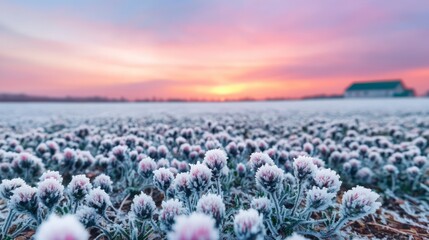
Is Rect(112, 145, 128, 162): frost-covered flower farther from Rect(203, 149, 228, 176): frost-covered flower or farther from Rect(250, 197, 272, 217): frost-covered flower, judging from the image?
Rect(250, 197, 272, 217): frost-covered flower

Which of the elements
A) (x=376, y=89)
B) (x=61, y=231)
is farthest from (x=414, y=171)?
(x=376, y=89)

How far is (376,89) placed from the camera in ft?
443

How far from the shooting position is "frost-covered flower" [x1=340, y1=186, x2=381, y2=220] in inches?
108

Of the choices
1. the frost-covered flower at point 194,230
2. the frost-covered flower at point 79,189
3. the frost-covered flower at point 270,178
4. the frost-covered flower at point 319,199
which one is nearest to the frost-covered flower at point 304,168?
the frost-covered flower at point 319,199

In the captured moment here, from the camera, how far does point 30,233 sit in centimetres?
386

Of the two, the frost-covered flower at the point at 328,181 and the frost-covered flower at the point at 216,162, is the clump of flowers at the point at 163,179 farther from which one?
the frost-covered flower at the point at 328,181

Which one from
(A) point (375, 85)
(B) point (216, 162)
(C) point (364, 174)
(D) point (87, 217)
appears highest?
(A) point (375, 85)

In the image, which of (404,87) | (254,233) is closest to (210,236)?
(254,233)

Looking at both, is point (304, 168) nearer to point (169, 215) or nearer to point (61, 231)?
point (169, 215)

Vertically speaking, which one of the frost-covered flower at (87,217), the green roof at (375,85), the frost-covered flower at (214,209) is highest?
the green roof at (375,85)

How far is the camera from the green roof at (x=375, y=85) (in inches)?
5300

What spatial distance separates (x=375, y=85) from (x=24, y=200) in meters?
155

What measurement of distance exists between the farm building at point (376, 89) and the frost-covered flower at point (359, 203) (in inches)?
5731

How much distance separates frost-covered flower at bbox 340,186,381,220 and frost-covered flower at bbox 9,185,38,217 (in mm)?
2956
